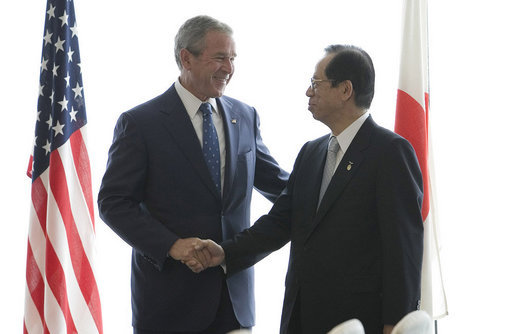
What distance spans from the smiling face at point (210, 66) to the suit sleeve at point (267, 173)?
32 cm

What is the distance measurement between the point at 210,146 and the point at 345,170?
0.61 metres

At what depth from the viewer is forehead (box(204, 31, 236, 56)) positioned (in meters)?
3.12

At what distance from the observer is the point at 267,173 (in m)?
3.38

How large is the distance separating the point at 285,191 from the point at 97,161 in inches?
53.6

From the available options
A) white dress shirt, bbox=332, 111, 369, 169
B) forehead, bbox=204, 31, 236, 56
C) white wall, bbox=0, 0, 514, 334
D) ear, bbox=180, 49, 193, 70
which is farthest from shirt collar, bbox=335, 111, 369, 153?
white wall, bbox=0, 0, 514, 334

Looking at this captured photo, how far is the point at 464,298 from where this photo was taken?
13.2 feet

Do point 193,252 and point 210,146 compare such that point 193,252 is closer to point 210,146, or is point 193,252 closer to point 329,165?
point 210,146

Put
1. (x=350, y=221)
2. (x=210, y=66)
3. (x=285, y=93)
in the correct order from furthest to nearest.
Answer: (x=285, y=93), (x=210, y=66), (x=350, y=221)

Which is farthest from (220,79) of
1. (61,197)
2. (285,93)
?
(61,197)

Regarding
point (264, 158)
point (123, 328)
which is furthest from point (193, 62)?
point (123, 328)

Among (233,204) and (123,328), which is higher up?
(233,204)

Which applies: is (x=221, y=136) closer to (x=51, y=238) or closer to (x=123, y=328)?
(x=51, y=238)

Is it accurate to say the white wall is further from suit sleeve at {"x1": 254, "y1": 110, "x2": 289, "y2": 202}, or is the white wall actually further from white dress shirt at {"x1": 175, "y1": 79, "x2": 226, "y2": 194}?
white dress shirt at {"x1": 175, "y1": 79, "x2": 226, "y2": 194}

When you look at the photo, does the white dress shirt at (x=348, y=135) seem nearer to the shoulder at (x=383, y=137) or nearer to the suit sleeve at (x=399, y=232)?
the shoulder at (x=383, y=137)
